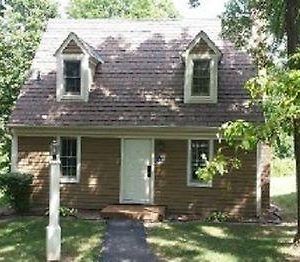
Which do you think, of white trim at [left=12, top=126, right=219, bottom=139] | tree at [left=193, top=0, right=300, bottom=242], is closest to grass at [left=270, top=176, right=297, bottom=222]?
white trim at [left=12, top=126, right=219, bottom=139]

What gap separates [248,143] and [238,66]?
1006 centimetres

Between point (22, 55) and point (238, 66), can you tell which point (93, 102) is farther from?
point (22, 55)

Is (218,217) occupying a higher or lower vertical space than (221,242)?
higher

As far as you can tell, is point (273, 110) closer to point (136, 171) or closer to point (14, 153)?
point (136, 171)

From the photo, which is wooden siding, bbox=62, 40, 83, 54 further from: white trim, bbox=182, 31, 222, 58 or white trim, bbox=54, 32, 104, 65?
white trim, bbox=182, 31, 222, 58

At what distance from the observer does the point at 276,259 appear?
41.1 feet

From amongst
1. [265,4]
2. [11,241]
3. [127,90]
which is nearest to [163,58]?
[127,90]

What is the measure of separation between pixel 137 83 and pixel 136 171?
3206mm

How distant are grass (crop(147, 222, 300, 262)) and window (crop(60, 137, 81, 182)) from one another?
430cm

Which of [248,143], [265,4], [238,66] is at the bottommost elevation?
[248,143]

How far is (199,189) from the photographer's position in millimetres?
18922

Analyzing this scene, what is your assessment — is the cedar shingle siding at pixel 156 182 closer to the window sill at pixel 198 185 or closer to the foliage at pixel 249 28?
the window sill at pixel 198 185

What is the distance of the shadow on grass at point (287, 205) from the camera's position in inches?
750

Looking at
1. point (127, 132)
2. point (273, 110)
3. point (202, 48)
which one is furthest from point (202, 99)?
point (273, 110)
